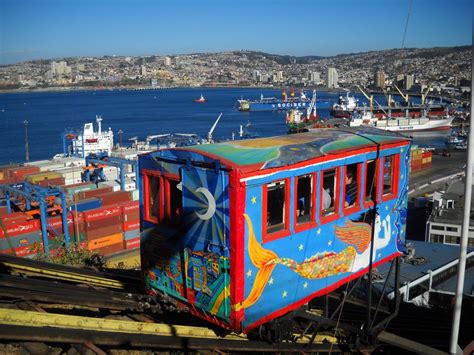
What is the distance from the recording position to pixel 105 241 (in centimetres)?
1909

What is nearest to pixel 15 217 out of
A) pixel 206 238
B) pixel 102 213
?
Result: pixel 102 213

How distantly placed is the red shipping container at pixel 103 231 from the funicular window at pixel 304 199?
50.2 ft

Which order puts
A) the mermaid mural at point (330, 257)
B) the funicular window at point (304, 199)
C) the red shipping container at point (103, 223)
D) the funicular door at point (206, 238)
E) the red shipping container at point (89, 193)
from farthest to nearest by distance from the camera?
the red shipping container at point (89, 193)
the red shipping container at point (103, 223)
the funicular window at point (304, 199)
the mermaid mural at point (330, 257)
the funicular door at point (206, 238)

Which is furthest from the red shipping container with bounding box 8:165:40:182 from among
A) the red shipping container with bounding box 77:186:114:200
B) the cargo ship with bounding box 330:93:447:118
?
the cargo ship with bounding box 330:93:447:118

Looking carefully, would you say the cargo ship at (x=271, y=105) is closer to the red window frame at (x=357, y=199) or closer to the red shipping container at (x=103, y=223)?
the red shipping container at (x=103, y=223)

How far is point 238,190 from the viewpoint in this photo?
4176 mm

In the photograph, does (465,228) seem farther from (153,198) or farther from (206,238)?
(153,198)

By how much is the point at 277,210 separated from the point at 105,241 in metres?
15.6

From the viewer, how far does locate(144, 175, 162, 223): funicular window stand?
16.8ft

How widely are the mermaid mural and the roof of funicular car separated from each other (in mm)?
536

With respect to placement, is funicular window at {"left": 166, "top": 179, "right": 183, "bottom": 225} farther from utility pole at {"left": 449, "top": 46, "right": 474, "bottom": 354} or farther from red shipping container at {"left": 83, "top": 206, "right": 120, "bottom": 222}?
red shipping container at {"left": 83, "top": 206, "right": 120, "bottom": 222}

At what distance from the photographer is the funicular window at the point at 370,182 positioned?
5.70 meters

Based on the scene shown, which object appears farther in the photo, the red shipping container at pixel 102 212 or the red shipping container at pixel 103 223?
the red shipping container at pixel 102 212

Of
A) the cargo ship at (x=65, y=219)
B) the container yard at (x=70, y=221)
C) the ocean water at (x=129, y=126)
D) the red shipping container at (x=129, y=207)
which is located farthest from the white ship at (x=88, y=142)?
the red shipping container at (x=129, y=207)
